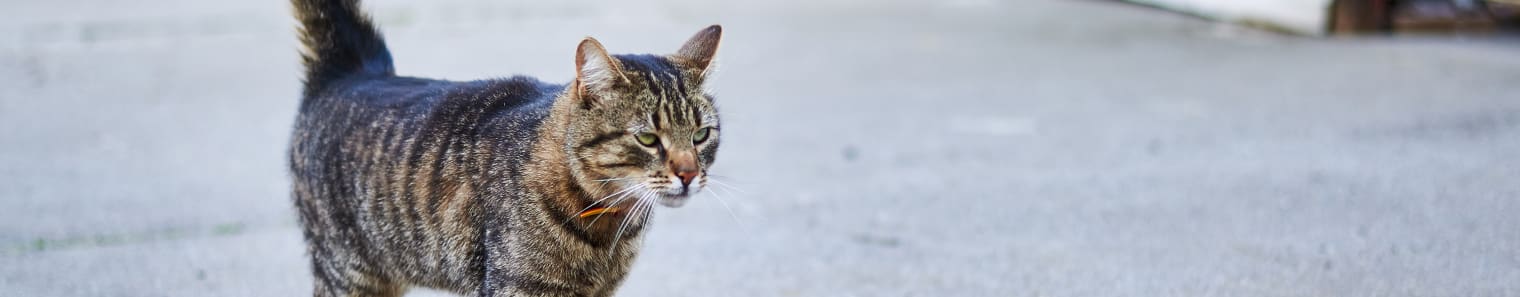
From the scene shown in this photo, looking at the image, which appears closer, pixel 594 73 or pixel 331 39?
pixel 594 73

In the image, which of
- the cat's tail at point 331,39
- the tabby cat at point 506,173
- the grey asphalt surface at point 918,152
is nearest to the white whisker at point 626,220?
the tabby cat at point 506,173

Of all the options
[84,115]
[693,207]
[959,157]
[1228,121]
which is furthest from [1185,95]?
[84,115]

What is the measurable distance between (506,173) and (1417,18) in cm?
679

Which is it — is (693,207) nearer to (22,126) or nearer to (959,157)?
(959,157)

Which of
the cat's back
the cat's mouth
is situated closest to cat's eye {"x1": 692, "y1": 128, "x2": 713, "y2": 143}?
the cat's mouth

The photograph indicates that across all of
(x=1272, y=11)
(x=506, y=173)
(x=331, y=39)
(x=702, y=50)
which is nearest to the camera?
(x=506, y=173)

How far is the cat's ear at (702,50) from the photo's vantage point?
2.93 metres

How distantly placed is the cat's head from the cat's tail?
815mm

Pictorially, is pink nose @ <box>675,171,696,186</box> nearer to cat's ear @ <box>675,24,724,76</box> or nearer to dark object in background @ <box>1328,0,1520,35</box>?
cat's ear @ <box>675,24,724,76</box>

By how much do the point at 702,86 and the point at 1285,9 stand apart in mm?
6484

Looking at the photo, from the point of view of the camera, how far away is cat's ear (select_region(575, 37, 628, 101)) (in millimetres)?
2670

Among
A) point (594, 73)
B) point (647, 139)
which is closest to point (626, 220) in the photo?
point (647, 139)

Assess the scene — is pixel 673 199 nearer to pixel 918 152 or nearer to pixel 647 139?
pixel 647 139

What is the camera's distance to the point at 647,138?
276cm
